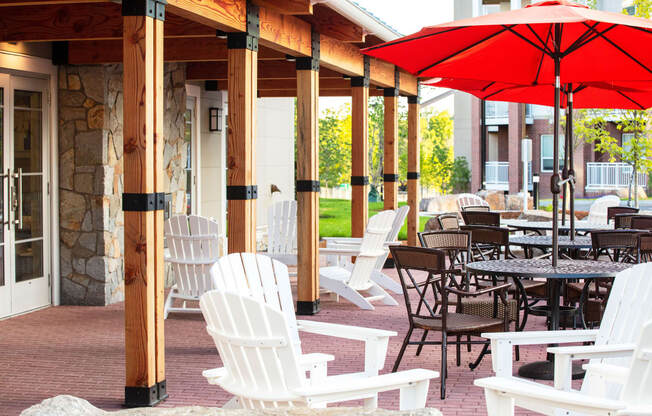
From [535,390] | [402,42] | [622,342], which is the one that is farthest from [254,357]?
[402,42]

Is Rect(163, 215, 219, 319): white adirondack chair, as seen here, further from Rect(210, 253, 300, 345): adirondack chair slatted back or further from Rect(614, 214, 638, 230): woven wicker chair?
Rect(614, 214, 638, 230): woven wicker chair

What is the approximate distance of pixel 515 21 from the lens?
18.2ft

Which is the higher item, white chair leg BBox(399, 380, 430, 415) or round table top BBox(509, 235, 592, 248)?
round table top BBox(509, 235, 592, 248)

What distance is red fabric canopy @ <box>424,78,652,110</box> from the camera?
29.8ft

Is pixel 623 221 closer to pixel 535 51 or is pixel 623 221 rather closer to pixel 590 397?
pixel 535 51

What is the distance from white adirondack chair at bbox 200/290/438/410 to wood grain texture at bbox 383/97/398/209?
945 cm

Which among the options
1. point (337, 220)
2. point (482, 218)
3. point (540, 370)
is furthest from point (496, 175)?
point (540, 370)

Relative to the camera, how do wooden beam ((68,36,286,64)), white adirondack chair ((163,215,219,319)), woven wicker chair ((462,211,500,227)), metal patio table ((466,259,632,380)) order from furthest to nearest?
1. woven wicker chair ((462,211,500,227))
2. wooden beam ((68,36,286,64))
3. white adirondack chair ((163,215,219,319))
4. metal patio table ((466,259,632,380))

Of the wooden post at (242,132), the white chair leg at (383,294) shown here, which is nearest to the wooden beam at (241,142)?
the wooden post at (242,132)

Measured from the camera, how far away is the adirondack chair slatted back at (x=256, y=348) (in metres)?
3.40

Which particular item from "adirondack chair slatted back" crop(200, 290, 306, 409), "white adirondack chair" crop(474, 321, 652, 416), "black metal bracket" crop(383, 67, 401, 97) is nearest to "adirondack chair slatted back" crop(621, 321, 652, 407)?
"white adirondack chair" crop(474, 321, 652, 416)

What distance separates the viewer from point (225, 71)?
11.6m

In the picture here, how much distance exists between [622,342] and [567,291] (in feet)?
10.9

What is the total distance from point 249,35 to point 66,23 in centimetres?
193
